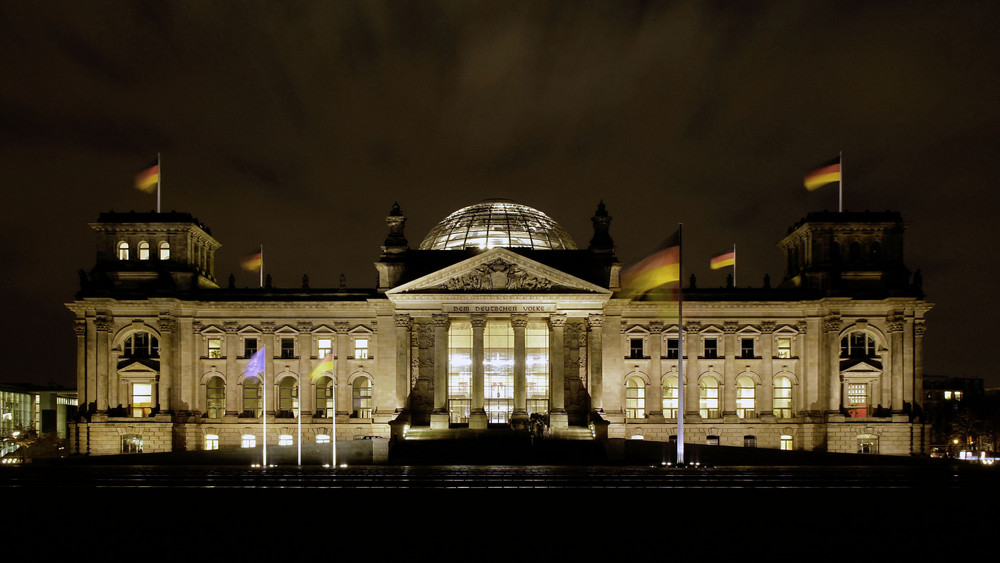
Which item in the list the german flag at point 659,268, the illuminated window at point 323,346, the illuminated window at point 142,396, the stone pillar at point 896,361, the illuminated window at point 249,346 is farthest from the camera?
the illuminated window at point 249,346

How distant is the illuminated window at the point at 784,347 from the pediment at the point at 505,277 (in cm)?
1924

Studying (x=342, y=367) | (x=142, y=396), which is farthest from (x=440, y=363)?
(x=142, y=396)

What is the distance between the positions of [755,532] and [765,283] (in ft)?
166

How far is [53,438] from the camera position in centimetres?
10100

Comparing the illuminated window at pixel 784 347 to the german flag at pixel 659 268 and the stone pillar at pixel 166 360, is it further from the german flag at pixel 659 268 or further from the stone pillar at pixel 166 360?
the stone pillar at pixel 166 360

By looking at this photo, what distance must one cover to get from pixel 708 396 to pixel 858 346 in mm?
14565

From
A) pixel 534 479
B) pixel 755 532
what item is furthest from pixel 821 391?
pixel 755 532

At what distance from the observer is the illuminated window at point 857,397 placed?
233ft

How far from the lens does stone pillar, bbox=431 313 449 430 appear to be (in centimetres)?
6444

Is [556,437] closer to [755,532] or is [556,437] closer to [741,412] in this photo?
[741,412]

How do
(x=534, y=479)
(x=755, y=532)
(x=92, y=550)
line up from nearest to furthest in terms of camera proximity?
(x=92, y=550), (x=755, y=532), (x=534, y=479)

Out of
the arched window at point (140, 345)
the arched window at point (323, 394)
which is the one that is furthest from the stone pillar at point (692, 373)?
the arched window at point (140, 345)

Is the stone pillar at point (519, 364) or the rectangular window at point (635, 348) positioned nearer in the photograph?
the stone pillar at point (519, 364)

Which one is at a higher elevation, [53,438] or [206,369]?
[206,369]
